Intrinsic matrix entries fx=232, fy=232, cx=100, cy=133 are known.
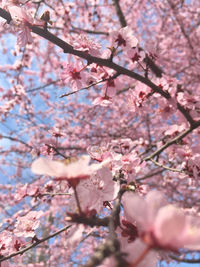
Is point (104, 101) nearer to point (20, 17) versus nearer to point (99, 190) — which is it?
point (20, 17)

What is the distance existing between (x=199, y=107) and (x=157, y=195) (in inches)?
90.1

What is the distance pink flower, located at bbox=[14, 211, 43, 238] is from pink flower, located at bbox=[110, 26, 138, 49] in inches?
62.5

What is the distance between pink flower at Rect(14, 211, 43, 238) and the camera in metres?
1.74

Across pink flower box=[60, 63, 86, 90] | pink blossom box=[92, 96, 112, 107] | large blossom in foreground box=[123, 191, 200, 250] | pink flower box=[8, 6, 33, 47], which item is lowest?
large blossom in foreground box=[123, 191, 200, 250]

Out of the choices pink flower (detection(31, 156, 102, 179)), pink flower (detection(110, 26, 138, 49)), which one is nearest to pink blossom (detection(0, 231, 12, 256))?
pink flower (detection(31, 156, 102, 179))

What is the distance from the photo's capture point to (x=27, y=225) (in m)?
1.80

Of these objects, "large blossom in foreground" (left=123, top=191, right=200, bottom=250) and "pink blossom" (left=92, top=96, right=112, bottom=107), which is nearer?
"large blossom in foreground" (left=123, top=191, right=200, bottom=250)

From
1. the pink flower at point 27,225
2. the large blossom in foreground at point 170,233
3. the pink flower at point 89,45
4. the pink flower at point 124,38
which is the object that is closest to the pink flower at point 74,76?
the pink flower at point 89,45

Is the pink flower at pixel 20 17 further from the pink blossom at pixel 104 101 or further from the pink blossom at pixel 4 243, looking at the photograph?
the pink blossom at pixel 4 243

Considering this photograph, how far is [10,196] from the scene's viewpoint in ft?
30.2

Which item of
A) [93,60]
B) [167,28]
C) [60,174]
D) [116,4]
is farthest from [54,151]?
[167,28]

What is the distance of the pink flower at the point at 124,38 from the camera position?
1.97m

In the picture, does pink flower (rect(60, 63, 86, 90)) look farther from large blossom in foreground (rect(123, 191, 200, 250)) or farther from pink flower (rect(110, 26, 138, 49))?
large blossom in foreground (rect(123, 191, 200, 250))

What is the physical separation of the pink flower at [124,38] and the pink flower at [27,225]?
5.21ft
